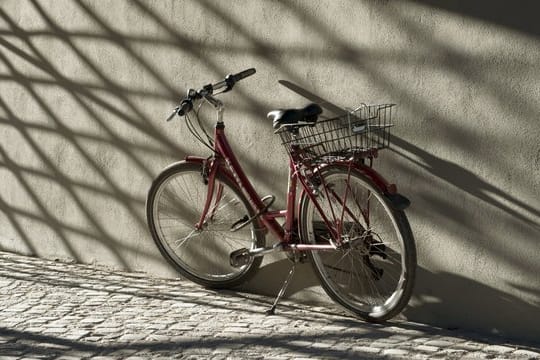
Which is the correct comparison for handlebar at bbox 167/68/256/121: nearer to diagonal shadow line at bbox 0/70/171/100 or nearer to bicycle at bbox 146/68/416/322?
bicycle at bbox 146/68/416/322

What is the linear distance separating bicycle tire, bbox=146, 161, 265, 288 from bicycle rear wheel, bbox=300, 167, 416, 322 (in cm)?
56

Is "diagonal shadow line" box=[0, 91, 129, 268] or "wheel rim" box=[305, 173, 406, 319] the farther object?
"diagonal shadow line" box=[0, 91, 129, 268]

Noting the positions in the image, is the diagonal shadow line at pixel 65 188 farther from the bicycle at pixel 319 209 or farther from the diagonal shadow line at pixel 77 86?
the bicycle at pixel 319 209

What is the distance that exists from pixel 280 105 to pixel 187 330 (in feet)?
5.24

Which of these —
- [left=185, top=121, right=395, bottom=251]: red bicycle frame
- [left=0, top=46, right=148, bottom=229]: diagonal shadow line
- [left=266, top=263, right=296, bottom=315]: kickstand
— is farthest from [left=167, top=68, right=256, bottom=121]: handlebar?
[left=266, top=263, right=296, bottom=315]: kickstand

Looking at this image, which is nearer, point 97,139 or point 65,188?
point 97,139

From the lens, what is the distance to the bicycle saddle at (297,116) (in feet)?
22.0

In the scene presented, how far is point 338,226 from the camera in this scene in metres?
6.73

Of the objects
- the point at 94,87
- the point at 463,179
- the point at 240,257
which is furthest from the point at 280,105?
the point at 94,87

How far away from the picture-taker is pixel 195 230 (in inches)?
303

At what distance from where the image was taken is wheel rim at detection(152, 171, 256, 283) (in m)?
7.66

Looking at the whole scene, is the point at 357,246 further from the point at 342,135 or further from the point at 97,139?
the point at 97,139

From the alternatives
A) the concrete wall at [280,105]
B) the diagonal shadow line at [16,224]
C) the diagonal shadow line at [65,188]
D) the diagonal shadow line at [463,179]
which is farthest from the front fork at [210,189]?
the diagonal shadow line at [16,224]

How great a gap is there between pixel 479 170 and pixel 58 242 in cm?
364
